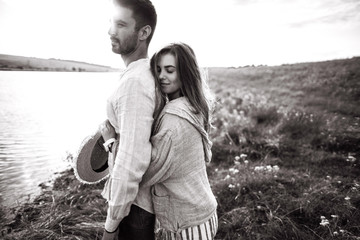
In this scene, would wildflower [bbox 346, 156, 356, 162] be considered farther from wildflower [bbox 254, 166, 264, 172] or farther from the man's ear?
the man's ear

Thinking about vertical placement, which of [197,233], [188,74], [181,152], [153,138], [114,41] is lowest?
[197,233]

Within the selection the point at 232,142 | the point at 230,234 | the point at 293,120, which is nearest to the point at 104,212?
the point at 230,234

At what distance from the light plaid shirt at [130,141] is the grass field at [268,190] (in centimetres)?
186

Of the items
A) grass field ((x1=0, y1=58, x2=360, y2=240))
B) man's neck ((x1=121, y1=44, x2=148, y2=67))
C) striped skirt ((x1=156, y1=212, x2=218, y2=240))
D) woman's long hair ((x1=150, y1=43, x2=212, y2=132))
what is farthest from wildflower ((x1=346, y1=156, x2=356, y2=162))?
man's neck ((x1=121, y1=44, x2=148, y2=67))

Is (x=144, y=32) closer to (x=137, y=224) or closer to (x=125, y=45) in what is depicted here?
(x=125, y=45)

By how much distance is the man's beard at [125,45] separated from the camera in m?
1.72

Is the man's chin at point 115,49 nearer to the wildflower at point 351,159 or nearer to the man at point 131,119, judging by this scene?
the man at point 131,119

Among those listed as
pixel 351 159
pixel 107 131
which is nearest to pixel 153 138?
pixel 107 131

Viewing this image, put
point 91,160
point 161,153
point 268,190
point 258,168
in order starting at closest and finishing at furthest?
1. point 161,153
2. point 91,160
3. point 268,190
4. point 258,168

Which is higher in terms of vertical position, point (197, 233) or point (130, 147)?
point (130, 147)

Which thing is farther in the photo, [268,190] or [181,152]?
[268,190]

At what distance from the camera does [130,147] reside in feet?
4.76

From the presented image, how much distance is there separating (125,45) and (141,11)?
0.27 meters

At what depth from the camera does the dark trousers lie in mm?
1763
